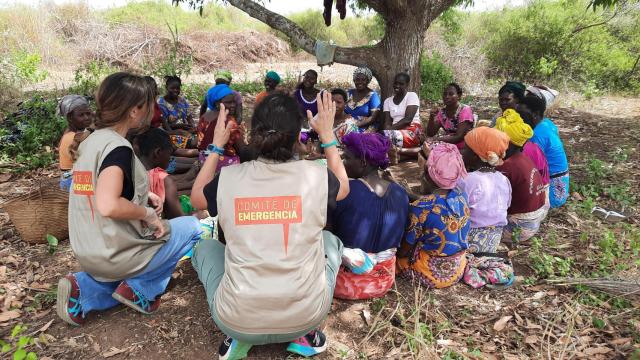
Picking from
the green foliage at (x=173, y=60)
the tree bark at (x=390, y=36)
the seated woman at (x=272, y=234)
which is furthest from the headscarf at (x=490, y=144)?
the green foliage at (x=173, y=60)

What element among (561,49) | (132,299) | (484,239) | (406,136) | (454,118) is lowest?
(132,299)

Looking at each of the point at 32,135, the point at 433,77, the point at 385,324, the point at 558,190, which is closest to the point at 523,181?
the point at 558,190

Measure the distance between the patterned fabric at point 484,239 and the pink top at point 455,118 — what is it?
2096mm

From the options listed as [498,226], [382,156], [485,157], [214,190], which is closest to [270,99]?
[214,190]

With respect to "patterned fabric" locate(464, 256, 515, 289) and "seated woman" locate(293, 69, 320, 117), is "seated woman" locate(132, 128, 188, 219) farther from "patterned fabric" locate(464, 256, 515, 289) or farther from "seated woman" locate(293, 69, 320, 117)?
"seated woman" locate(293, 69, 320, 117)

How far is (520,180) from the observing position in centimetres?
318

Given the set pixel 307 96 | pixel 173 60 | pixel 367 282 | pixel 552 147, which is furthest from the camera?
pixel 173 60

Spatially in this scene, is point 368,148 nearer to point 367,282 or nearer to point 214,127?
point 367,282

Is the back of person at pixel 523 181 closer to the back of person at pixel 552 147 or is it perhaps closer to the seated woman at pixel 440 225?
the seated woman at pixel 440 225

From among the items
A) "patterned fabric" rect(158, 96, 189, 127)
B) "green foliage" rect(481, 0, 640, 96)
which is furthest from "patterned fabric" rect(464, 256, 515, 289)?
"green foliage" rect(481, 0, 640, 96)

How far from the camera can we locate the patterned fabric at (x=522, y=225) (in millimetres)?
3377

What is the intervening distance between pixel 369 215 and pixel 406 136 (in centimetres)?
323

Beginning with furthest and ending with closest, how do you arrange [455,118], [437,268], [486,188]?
[455,118] → [486,188] → [437,268]

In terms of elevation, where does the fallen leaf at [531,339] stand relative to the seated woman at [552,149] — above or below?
below
